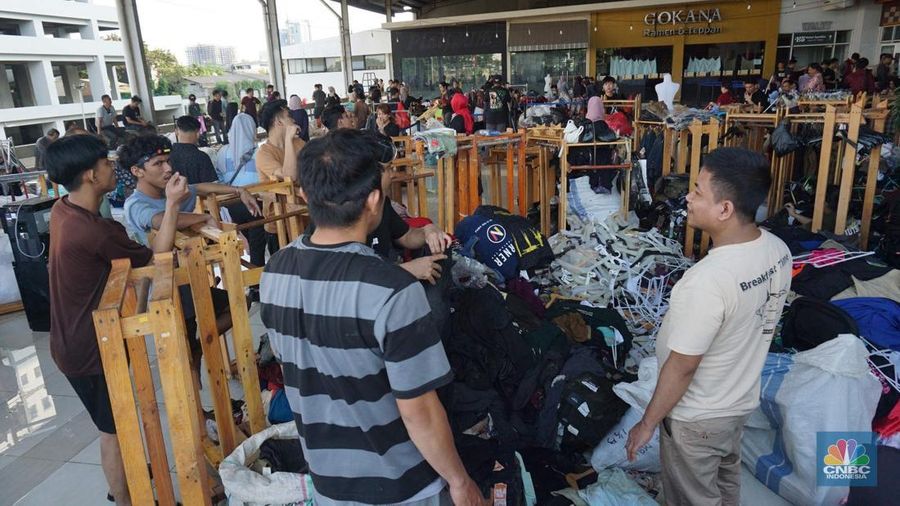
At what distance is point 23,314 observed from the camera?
18.3 ft

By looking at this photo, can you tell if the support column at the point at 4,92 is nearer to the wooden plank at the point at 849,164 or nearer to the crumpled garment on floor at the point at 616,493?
the wooden plank at the point at 849,164

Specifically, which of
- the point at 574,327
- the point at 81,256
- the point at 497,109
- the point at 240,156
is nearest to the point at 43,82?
the point at 497,109

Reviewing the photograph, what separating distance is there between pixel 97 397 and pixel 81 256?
2.03ft

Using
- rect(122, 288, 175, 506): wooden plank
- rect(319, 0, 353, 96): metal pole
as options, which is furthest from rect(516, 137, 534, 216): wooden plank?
rect(319, 0, 353, 96): metal pole

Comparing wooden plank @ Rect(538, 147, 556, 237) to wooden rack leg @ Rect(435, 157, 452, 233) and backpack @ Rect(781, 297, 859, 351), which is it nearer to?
wooden rack leg @ Rect(435, 157, 452, 233)

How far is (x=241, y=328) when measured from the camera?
2438mm

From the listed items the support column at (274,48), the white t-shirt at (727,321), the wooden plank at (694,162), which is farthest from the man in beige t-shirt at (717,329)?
the support column at (274,48)

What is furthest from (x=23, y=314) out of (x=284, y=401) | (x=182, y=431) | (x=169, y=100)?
(x=169, y=100)

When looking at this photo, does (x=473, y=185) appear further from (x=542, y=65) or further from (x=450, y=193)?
(x=542, y=65)

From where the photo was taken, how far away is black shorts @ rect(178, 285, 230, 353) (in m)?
3.05

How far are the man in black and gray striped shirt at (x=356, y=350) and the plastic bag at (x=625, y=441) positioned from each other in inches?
59.1

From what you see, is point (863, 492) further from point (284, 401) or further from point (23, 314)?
point (23, 314)

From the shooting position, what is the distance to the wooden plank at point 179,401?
184 centimetres

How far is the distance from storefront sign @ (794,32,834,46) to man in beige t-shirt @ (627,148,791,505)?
20653mm
